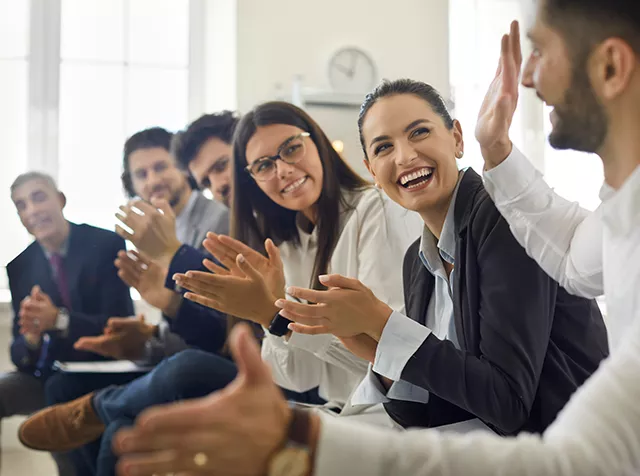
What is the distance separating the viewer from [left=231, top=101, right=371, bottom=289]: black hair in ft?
3.15

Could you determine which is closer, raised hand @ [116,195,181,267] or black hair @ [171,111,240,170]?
raised hand @ [116,195,181,267]

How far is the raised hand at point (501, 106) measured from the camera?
0.55 meters

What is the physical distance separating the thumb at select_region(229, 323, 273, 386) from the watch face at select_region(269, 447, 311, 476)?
0.04 metres

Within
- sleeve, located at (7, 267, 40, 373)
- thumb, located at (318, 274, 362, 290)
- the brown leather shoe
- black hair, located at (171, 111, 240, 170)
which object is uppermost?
black hair, located at (171, 111, 240, 170)

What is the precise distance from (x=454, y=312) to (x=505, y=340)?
0.26 feet

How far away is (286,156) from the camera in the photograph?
1006 mm

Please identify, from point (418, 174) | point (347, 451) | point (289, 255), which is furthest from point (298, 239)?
point (347, 451)

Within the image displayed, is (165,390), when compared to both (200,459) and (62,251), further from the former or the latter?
(200,459)

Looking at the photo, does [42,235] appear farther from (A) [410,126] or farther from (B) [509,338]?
(B) [509,338]

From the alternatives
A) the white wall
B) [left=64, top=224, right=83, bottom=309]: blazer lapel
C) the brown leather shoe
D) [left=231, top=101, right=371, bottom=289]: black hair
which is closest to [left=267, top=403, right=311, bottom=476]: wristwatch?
[left=231, top=101, right=371, bottom=289]: black hair

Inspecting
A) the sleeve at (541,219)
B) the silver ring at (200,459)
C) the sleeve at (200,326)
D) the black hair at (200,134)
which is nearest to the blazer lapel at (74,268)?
the sleeve at (200,326)

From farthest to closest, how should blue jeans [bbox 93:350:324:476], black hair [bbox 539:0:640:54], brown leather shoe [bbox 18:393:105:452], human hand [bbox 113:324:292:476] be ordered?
brown leather shoe [bbox 18:393:105:452], blue jeans [bbox 93:350:324:476], black hair [bbox 539:0:640:54], human hand [bbox 113:324:292:476]

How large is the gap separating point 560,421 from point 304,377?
2.04 ft

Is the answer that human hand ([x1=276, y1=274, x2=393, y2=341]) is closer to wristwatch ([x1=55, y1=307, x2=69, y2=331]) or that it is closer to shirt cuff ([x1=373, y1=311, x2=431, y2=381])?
shirt cuff ([x1=373, y1=311, x2=431, y2=381])
